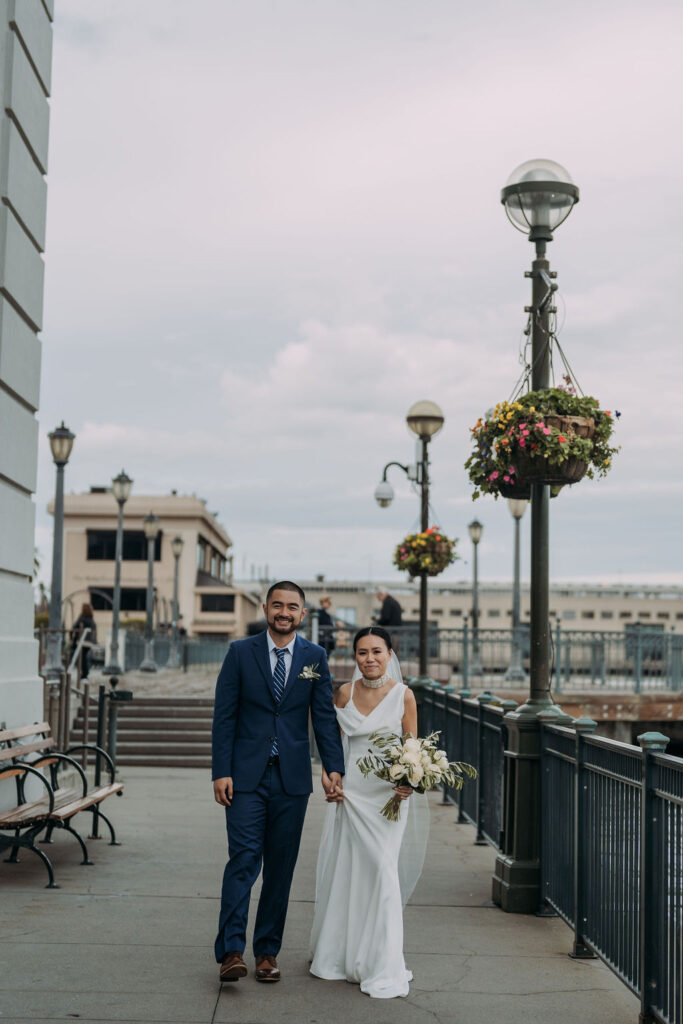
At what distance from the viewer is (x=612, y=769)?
19.9 ft

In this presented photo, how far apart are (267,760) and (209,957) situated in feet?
4.38

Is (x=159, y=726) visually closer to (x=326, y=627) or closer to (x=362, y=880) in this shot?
(x=326, y=627)

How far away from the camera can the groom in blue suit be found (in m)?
6.05

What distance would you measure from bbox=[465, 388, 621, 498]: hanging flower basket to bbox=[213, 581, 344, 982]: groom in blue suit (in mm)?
2360

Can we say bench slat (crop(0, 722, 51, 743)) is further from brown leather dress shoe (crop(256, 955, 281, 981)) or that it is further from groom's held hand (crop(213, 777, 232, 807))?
brown leather dress shoe (crop(256, 955, 281, 981))

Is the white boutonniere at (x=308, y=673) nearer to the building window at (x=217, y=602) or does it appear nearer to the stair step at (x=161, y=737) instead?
the stair step at (x=161, y=737)

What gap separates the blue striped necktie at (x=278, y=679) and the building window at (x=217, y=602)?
71412 millimetres

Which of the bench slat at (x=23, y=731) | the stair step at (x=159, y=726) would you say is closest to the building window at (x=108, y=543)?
the stair step at (x=159, y=726)

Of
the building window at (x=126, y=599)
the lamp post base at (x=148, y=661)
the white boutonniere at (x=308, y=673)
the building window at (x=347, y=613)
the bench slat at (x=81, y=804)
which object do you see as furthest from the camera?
the building window at (x=347, y=613)

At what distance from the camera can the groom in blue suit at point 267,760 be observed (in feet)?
19.9

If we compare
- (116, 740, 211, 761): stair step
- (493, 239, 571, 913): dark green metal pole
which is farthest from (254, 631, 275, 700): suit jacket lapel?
(116, 740, 211, 761): stair step

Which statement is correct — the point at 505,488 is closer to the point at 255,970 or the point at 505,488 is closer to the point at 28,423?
the point at 255,970

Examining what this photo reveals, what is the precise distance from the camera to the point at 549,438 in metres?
7.84

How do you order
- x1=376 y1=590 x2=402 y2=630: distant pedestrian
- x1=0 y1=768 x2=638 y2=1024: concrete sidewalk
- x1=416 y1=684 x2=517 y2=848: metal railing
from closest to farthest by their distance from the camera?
x1=0 y1=768 x2=638 y2=1024: concrete sidewalk < x1=416 y1=684 x2=517 y2=848: metal railing < x1=376 y1=590 x2=402 y2=630: distant pedestrian
